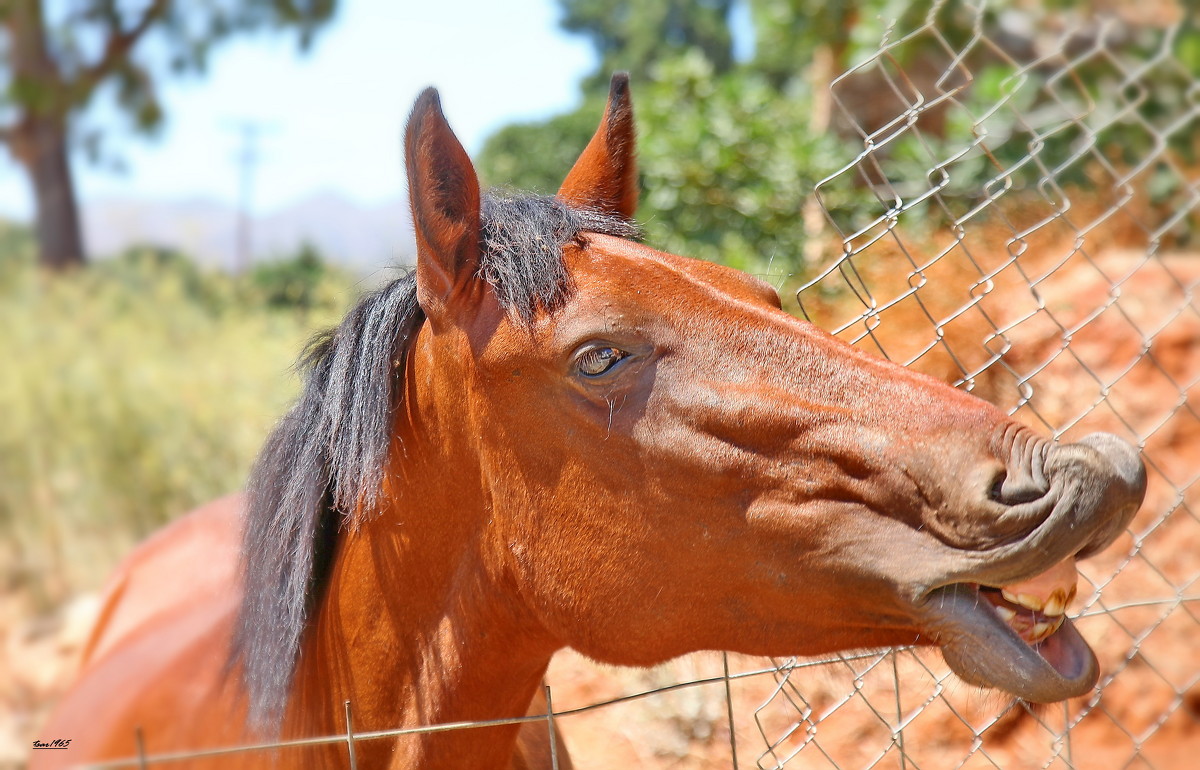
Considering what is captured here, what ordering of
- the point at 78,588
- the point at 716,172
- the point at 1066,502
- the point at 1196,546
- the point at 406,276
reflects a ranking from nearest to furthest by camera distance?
the point at 1066,502, the point at 406,276, the point at 1196,546, the point at 716,172, the point at 78,588

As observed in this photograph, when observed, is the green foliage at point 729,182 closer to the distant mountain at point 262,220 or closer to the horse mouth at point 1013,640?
Answer: the horse mouth at point 1013,640

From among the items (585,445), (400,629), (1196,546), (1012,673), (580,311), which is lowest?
(1196,546)

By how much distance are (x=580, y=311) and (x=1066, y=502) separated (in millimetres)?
798

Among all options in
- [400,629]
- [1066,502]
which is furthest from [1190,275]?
[400,629]

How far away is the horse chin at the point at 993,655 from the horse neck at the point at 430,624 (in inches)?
27.8

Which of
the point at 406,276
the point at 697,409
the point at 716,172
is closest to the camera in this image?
the point at 697,409

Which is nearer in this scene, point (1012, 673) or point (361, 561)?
point (1012, 673)

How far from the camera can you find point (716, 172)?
6.50 m

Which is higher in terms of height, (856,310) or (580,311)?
(580,311)

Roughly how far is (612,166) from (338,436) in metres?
0.83

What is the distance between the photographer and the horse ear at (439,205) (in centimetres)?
158

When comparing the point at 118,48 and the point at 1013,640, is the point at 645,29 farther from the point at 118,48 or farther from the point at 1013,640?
the point at 1013,640

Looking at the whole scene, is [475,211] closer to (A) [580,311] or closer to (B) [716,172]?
(A) [580,311]

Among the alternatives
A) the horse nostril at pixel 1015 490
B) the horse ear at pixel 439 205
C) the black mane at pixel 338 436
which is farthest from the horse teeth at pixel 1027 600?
the horse ear at pixel 439 205
